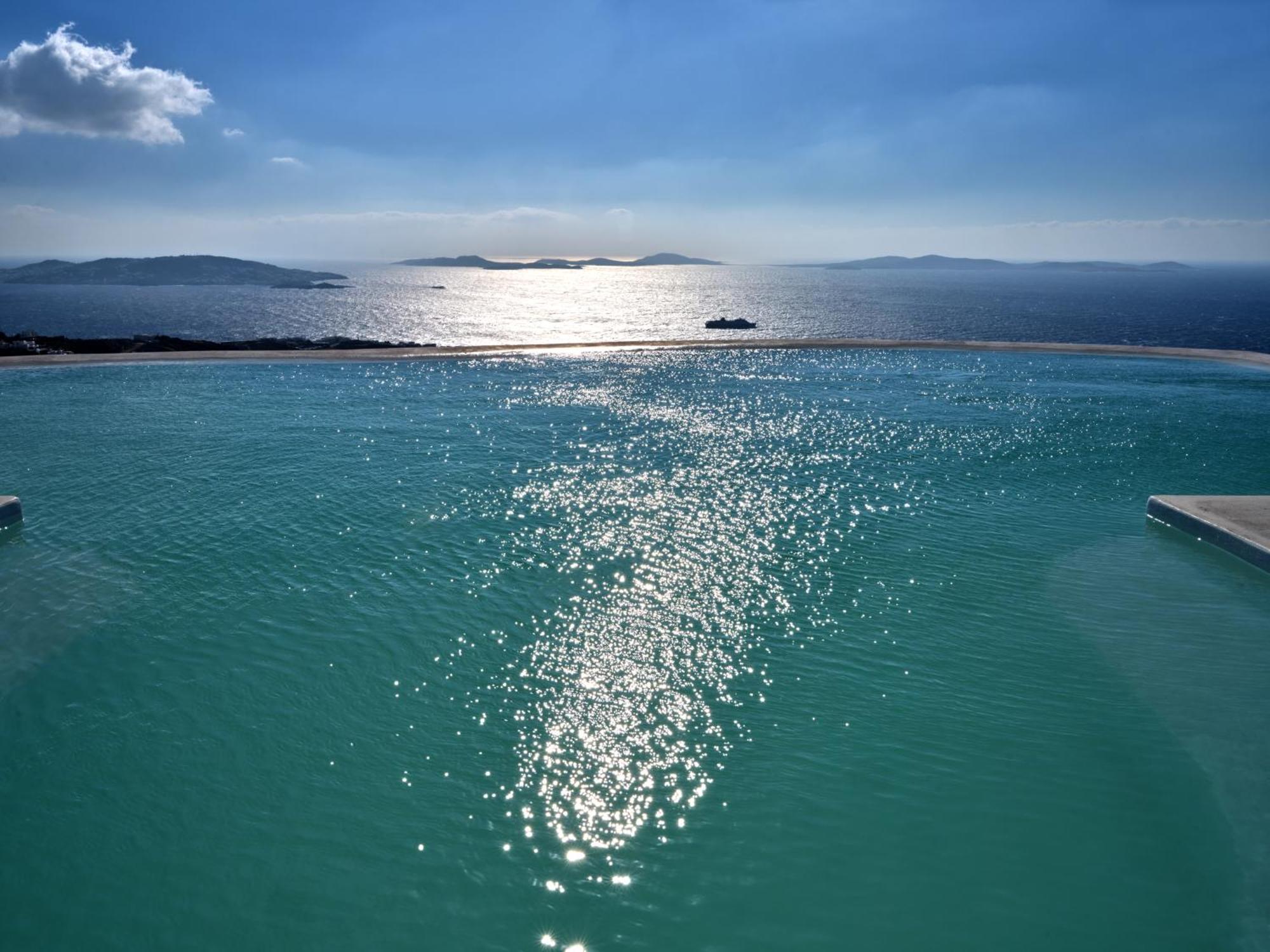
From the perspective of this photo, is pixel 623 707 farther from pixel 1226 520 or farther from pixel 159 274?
pixel 159 274

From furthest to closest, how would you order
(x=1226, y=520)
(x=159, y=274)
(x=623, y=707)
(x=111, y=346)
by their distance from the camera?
(x=159, y=274) → (x=111, y=346) → (x=1226, y=520) → (x=623, y=707)

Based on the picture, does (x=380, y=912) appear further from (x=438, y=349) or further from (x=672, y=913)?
(x=438, y=349)

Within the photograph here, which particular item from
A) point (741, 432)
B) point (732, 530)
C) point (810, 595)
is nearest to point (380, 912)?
point (810, 595)

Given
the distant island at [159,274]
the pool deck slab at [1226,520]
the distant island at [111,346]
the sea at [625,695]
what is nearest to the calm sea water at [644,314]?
the distant island at [159,274]

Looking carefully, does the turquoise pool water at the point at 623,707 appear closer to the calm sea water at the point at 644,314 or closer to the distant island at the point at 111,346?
the distant island at the point at 111,346

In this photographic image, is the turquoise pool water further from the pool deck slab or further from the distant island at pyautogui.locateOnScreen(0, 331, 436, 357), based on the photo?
the distant island at pyautogui.locateOnScreen(0, 331, 436, 357)

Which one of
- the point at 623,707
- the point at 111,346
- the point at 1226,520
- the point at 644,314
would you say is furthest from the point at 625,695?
the point at 644,314
